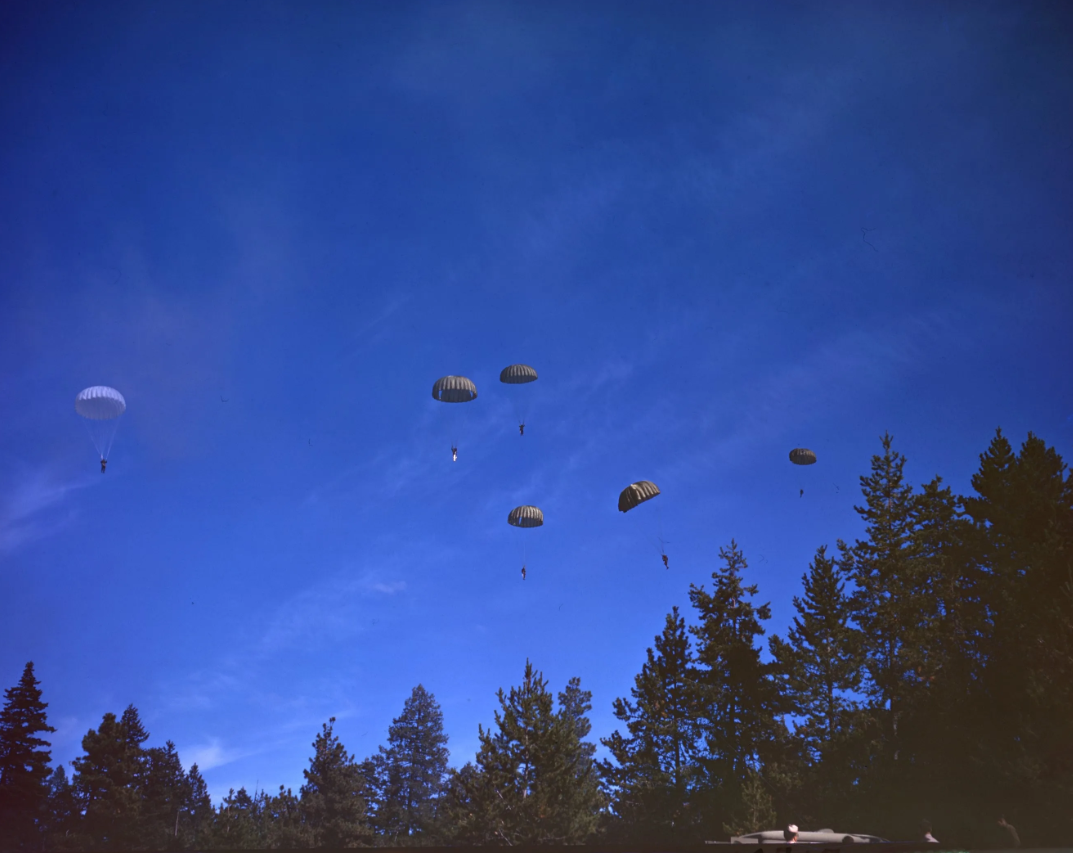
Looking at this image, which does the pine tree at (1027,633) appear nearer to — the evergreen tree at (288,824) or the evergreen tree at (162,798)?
the evergreen tree at (288,824)

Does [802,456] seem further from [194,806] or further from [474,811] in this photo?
[194,806]

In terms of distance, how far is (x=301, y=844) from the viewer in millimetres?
64312

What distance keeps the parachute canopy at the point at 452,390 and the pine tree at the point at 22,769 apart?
133 ft

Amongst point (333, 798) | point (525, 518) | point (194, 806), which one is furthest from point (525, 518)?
point (194, 806)

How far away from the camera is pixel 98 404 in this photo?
43594 millimetres

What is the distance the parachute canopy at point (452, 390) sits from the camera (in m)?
43.8

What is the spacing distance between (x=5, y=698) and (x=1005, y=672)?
62.3m

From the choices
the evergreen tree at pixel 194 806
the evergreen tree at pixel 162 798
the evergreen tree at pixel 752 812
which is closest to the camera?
the evergreen tree at pixel 752 812

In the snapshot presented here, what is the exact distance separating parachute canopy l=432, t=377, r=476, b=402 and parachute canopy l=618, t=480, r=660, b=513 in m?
9.37

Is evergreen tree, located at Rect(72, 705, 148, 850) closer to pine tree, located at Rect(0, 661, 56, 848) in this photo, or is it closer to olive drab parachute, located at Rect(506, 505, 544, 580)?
pine tree, located at Rect(0, 661, 56, 848)

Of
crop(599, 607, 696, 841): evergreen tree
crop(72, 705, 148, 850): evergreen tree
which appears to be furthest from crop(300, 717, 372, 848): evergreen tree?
crop(599, 607, 696, 841): evergreen tree

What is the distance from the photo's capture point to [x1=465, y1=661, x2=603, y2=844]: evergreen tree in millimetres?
43688

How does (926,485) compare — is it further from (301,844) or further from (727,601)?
(301,844)

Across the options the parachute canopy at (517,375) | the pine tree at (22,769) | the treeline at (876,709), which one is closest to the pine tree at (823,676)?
the treeline at (876,709)
